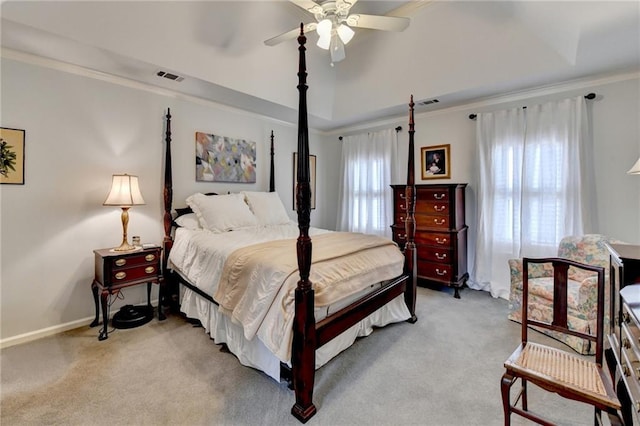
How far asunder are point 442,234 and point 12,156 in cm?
445

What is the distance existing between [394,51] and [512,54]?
1302 mm

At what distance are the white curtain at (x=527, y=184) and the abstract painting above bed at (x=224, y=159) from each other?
316cm

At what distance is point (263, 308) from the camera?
1847 mm

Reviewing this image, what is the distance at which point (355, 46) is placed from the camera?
388 centimetres

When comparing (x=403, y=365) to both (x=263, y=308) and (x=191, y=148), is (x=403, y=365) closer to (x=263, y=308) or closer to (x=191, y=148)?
(x=263, y=308)

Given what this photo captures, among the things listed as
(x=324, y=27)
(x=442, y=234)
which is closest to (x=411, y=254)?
(x=442, y=234)

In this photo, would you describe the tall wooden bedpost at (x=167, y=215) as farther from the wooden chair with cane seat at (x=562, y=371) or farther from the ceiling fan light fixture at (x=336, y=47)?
the wooden chair with cane seat at (x=562, y=371)

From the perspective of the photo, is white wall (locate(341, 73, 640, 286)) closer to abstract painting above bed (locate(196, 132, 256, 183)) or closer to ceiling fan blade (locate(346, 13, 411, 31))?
ceiling fan blade (locate(346, 13, 411, 31))

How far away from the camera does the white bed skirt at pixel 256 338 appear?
79.7 inches

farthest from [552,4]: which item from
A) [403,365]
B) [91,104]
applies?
[91,104]

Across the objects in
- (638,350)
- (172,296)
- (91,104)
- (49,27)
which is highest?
(49,27)

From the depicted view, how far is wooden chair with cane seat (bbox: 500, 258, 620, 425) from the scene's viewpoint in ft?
3.95

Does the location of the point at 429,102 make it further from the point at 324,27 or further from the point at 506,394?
the point at 506,394

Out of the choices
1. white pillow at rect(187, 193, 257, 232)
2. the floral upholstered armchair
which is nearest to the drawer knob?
the floral upholstered armchair
